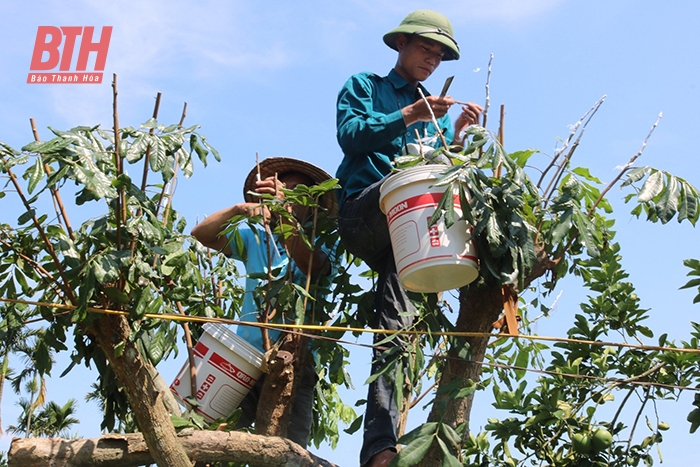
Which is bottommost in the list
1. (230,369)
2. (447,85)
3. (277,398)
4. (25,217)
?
(277,398)

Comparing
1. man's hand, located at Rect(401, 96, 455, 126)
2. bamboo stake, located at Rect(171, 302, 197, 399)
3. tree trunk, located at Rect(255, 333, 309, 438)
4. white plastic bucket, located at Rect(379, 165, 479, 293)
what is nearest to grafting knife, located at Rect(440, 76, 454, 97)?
man's hand, located at Rect(401, 96, 455, 126)

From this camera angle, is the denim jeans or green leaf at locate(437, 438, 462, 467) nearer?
green leaf at locate(437, 438, 462, 467)

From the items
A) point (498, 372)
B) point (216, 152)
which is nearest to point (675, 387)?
point (498, 372)

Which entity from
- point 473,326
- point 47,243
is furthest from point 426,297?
point 47,243

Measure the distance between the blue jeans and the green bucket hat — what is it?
36.4 inches

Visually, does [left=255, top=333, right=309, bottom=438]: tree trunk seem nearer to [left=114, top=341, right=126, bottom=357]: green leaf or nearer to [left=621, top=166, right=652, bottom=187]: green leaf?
[left=114, top=341, right=126, bottom=357]: green leaf

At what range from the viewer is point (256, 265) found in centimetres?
463

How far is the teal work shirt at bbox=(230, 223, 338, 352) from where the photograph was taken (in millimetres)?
4383

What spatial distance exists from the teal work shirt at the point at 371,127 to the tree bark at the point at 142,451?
1199 mm

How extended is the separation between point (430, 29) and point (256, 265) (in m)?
1.48

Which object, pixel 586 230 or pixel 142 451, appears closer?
pixel 586 230

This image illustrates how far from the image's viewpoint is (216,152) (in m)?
3.79

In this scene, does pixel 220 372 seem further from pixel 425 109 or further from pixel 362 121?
pixel 425 109

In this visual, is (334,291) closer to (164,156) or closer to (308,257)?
(308,257)
